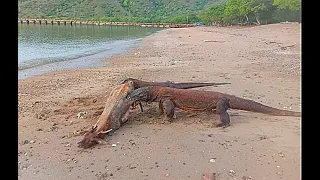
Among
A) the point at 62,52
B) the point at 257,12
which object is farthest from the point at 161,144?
the point at 257,12

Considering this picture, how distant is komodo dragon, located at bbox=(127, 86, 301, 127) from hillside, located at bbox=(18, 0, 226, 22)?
11098 cm

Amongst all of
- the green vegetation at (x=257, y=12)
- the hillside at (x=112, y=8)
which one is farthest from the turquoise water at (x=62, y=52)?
the hillside at (x=112, y=8)

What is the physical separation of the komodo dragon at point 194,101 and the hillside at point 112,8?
364 ft

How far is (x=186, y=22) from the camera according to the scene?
305ft

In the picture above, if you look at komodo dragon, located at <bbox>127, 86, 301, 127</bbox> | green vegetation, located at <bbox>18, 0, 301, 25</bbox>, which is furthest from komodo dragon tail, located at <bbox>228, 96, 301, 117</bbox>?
green vegetation, located at <bbox>18, 0, 301, 25</bbox>

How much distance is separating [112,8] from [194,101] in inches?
5043

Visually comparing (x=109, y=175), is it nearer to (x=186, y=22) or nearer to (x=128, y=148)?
(x=128, y=148)

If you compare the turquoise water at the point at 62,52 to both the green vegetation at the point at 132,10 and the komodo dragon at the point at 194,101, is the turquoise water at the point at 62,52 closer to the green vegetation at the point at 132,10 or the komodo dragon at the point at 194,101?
the komodo dragon at the point at 194,101

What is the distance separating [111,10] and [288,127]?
415 feet

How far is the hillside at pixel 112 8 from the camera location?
118125 millimetres

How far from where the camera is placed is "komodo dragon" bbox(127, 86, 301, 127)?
663 cm

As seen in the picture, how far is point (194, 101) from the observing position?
6.78 m

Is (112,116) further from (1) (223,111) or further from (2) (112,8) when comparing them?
(2) (112,8)
